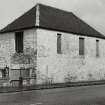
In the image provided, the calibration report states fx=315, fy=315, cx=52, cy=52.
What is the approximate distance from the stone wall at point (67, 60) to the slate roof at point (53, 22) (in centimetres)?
84

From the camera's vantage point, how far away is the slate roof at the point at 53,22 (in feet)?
132

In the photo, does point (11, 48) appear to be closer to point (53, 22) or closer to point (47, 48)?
point (47, 48)

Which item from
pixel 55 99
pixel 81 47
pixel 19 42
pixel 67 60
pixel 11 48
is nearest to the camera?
pixel 55 99

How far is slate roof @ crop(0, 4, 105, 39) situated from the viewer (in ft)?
132

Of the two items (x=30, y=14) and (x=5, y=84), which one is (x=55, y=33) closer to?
(x=30, y=14)

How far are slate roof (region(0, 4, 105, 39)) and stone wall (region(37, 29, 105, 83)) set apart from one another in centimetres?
84

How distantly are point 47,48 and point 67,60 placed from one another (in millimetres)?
4592

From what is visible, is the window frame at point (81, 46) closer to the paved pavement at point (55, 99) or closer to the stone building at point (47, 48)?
the stone building at point (47, 48)

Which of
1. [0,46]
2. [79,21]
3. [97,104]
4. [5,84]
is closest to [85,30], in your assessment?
[79,21]

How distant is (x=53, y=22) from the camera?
4169 cm

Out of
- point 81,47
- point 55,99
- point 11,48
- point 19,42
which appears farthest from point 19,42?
point 55,99

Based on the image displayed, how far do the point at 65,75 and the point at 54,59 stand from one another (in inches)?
123

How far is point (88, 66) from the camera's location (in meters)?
46.9

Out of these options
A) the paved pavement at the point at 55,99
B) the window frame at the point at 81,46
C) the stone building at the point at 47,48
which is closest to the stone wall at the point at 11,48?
the stone building at the point at 47,48
